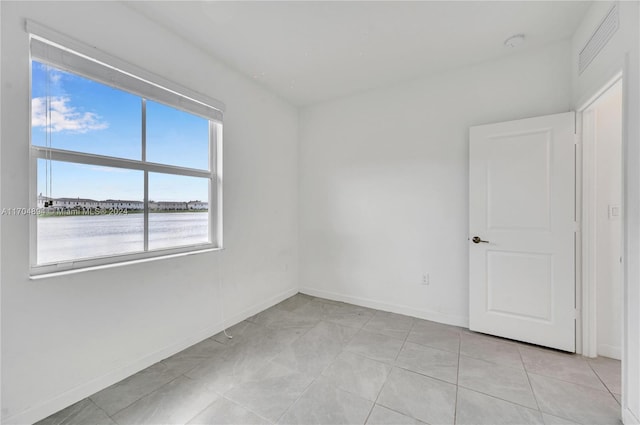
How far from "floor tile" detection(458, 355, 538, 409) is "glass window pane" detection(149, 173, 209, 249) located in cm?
256

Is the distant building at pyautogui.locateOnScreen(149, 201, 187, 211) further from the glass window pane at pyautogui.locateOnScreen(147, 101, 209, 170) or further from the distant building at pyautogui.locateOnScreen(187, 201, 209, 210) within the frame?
the glass window pane at pyautogui.locateOnScreen(147, 101, 209, 170)

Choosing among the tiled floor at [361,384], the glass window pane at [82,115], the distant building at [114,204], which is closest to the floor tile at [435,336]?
the tiled floor at [361,384]

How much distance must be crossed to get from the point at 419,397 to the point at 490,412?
404mm

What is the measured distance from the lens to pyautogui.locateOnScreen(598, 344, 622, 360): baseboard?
208cm

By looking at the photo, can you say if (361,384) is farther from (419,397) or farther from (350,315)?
(350,315)

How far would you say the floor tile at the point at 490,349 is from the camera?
6.89 ft

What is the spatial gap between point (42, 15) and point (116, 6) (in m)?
0.47

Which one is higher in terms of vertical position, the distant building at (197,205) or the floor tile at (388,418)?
the distant building at (197,205)

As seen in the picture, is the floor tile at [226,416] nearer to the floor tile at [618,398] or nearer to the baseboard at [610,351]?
the floor tile at [618,398]

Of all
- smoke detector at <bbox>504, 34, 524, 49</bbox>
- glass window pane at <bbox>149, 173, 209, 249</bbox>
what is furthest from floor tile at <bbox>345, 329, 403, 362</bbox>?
smoke detector at <bbox>504, 34, 524, 49</bbox>

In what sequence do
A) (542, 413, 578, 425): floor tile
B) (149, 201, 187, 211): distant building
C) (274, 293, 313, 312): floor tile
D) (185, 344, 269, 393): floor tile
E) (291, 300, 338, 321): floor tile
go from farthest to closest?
(274, 293, 313, 312): floor tile
(291, 300, 338, 321): floor tile
(149, 201, 187, 211): distant building
(185, 344, 269, 393): floor tile
(542, 413, 578, 425): floor tile

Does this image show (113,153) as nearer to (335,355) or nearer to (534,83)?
(335,355)

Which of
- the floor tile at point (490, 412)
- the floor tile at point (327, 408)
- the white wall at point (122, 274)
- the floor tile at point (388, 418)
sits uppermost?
the white wall at point (122, 274)

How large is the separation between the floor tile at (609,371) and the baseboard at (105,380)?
10.1 ft
